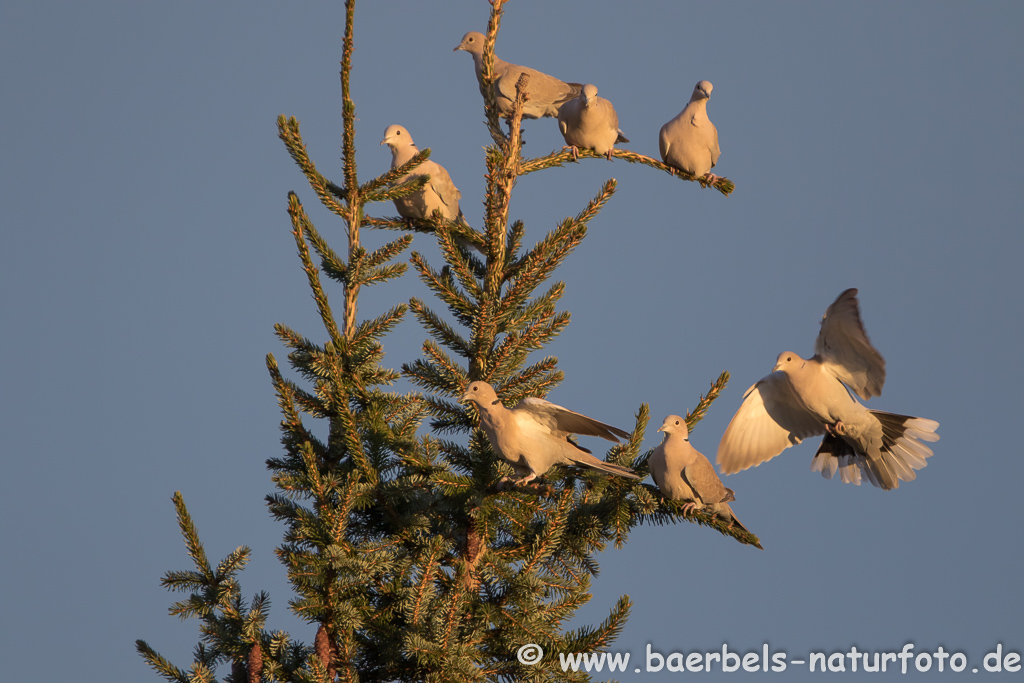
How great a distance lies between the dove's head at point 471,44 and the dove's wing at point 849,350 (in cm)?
410

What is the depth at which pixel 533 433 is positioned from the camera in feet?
14.6

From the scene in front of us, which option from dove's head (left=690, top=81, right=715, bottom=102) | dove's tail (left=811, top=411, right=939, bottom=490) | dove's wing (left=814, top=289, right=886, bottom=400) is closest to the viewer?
dove's wing (left=814, top=289, right=886, bottom=400)

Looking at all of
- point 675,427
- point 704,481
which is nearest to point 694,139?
point 675,427

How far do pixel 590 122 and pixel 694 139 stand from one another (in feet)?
3.18

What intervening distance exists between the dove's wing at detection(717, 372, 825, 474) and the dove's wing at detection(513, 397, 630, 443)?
40.9 inches

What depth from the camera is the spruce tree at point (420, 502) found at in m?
3.84

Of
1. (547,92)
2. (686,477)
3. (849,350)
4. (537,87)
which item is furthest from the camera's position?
(547,92)

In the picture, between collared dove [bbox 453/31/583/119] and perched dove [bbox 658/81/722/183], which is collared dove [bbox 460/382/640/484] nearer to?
perched dove [bbox 658/81/722/183]

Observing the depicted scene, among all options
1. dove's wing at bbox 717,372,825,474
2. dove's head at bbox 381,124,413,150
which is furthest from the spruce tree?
dove's head at bbox 381,124,413,150

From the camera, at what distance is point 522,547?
443cm

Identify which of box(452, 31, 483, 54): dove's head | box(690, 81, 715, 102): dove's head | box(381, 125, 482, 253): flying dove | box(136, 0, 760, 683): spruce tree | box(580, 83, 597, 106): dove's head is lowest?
box(136, 0, 760, 683): spruce tree

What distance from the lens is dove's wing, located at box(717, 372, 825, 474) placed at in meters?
5.62

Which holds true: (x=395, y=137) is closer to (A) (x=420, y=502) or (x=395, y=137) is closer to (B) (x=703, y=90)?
(B) (x=703, y=90)

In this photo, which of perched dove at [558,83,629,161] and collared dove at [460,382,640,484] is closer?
collared dove at [460,382,640,484]
